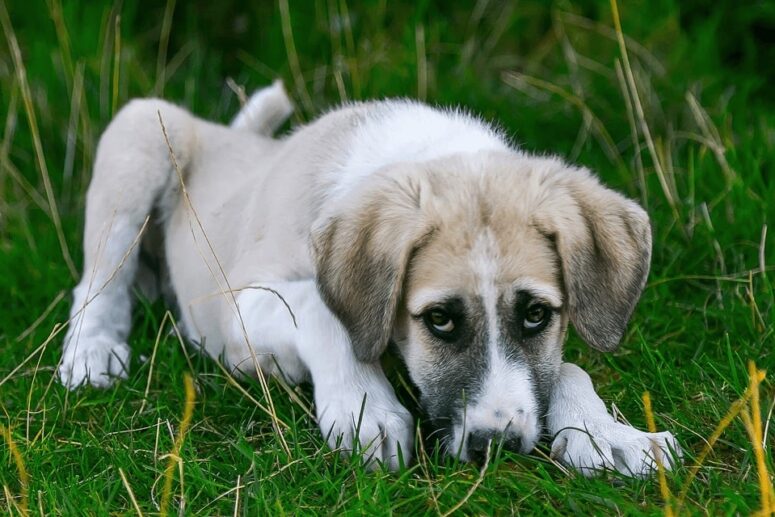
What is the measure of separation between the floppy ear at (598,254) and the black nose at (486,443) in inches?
18.8

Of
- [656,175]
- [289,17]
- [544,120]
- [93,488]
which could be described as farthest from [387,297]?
[289,17]

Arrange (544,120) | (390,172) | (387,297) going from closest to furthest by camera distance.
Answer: (387,297) → (390,172) → (544,120)

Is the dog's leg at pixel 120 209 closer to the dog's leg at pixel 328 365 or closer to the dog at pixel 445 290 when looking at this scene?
the dog at pixel 445 290

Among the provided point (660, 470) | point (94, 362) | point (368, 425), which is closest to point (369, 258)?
point (368, 425)

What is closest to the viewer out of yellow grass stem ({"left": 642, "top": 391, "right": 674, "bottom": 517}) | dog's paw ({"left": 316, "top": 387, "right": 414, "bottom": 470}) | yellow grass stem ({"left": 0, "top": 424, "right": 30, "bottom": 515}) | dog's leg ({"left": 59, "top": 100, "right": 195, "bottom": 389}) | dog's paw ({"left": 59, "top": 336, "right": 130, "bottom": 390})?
yellow grass stem ({"left": 642, "top": 391, "right": 674, "bottom": 517})

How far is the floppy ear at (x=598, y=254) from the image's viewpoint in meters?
3.70

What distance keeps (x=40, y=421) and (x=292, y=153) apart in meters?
1.51

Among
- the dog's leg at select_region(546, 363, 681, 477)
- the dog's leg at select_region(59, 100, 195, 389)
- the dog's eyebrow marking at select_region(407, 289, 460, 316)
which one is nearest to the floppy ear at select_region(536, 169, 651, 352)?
the dog's leg at select_region(546, 363, 681, 477)

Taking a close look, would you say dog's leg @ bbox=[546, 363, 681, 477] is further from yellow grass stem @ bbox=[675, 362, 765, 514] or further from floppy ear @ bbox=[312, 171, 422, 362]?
floppy ear @ bbox=[312, 171, 422, 362]

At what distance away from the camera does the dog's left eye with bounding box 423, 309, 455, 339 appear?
358 centimetres

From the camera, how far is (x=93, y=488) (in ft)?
11.7

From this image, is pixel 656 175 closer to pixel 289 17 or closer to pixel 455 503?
pixel 289 17

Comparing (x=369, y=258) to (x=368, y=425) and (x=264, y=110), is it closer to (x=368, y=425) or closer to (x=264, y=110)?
(x=368, y=425)

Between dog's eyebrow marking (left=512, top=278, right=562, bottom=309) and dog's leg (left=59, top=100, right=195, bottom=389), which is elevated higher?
dog's eyebrow marking (left=512, top=278, right=562, bottom=309)
